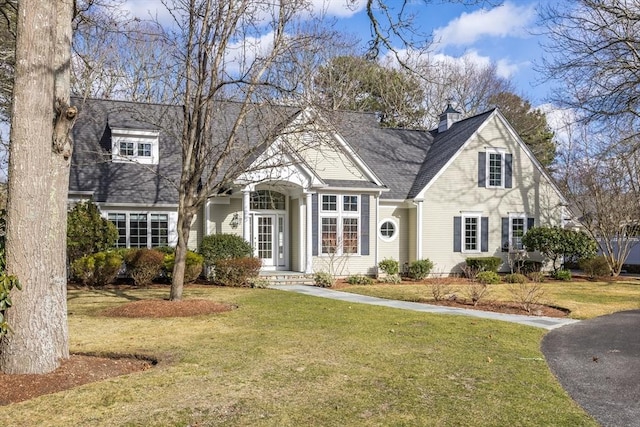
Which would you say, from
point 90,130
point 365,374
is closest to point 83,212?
point 90,130

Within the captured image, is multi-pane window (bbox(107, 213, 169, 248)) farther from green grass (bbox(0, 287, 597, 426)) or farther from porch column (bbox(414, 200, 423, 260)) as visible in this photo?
porch column (bbox(414, 200, 423, 260))

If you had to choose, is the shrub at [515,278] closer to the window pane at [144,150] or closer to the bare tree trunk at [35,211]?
the window pane at [144,150]

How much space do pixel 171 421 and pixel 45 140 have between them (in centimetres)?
377

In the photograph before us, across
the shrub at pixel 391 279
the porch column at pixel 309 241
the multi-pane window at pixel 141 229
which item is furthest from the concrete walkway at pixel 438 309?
the multi-pane window at pixel 141 229

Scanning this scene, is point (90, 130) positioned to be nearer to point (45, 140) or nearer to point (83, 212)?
point (83, 212)

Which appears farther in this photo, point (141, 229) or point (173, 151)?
point (173, 151)

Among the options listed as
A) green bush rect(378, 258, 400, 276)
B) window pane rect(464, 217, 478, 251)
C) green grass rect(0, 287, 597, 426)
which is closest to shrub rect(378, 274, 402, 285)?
green bush rect(378, 258, 400, 276)

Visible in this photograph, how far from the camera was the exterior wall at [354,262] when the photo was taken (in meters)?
20.9

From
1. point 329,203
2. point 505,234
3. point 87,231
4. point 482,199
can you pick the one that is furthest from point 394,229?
point 87,231

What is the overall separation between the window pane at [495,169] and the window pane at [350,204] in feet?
20.7

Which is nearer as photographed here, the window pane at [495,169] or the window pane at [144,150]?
the window pane at [144,150]

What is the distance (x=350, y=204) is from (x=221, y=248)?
5302mm

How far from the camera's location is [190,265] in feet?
57.7

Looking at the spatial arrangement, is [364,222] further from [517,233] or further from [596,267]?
[596,267]
